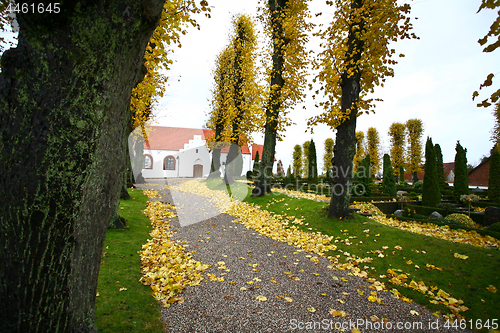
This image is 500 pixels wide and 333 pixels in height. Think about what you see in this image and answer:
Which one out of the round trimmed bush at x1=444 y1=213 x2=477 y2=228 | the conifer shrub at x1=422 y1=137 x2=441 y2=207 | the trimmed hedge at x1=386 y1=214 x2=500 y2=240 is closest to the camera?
the trimmed hedge at x1=386 y1=214 x2=500 y2=240

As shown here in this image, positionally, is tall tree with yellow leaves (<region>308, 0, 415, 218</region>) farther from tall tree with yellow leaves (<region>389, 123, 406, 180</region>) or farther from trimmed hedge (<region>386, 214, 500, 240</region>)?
tall tree with yellow leaves (<region>389, 123, 406, 180</region>)

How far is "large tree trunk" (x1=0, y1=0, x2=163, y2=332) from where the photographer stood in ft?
5.44

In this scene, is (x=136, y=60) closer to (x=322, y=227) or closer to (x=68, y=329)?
(x=68, y=329)

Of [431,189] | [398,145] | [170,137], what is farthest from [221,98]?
[398,145]

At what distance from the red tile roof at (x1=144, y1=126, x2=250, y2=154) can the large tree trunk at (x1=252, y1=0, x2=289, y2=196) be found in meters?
24.1

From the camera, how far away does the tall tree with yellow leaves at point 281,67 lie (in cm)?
1231

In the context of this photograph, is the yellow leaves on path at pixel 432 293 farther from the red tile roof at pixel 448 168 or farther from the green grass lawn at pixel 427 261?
the red tile roof at pixel 448 168

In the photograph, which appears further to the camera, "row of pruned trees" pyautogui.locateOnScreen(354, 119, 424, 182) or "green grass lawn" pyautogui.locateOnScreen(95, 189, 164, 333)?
"row of pruned trees" pyautogui.locateOnScreen(354, 119, 424, 182)

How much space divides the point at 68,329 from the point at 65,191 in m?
1.12

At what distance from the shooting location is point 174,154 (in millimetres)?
36688

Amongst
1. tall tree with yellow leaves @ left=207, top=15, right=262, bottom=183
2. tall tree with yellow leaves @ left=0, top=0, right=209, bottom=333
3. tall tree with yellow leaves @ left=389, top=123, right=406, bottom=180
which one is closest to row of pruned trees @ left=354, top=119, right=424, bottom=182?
tall tree with yellow leaves @ left=389, top=123, right=406, bottom=180

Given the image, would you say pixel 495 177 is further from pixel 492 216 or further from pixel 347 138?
pixel 347 138

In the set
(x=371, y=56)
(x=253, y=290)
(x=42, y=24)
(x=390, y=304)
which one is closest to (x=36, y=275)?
(x=42, y=24)

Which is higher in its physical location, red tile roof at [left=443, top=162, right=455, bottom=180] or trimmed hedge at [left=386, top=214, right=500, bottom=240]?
red tile roof at [left=443, top=162, right=455, bottom=180]
